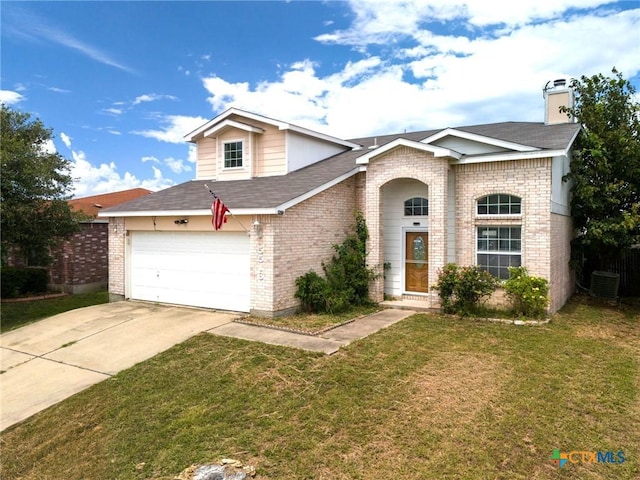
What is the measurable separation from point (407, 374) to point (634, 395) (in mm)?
3176

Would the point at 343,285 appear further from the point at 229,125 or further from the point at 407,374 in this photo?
the point at 229,125

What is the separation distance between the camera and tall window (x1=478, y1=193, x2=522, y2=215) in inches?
423

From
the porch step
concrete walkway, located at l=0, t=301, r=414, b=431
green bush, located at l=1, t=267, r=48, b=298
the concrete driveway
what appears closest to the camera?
the concrete driveway

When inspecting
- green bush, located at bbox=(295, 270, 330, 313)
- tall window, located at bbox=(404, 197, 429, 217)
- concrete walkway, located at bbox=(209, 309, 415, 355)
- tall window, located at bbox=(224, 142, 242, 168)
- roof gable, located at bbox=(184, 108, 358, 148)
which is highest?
roof gable, located at bbox=(184, 108, 358, 148)

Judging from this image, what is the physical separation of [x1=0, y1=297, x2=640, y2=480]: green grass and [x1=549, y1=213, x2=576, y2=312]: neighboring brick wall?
107 inches

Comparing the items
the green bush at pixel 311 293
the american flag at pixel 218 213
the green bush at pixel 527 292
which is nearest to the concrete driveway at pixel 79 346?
the green bush at pixel 311 293

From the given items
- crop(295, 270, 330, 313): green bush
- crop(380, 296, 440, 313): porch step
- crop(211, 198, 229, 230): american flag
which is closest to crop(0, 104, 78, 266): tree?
crop(211, 198, 229, 230): american flag

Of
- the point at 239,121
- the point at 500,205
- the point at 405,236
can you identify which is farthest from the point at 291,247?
the point at 239,121

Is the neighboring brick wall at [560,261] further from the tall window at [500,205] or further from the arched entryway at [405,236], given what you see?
the arched entryway at [405,236]

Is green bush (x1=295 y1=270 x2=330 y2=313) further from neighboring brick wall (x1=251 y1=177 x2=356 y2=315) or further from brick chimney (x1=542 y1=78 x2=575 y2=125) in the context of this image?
brick chimney (x1=542 y1=78 x2=575 y2=125)

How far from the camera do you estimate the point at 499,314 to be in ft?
34.6

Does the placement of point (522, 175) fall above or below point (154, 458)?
above

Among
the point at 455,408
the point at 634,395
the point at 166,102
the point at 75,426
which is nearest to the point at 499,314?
the point at 634,395

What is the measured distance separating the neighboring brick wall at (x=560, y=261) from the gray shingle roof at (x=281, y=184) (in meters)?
2.31
